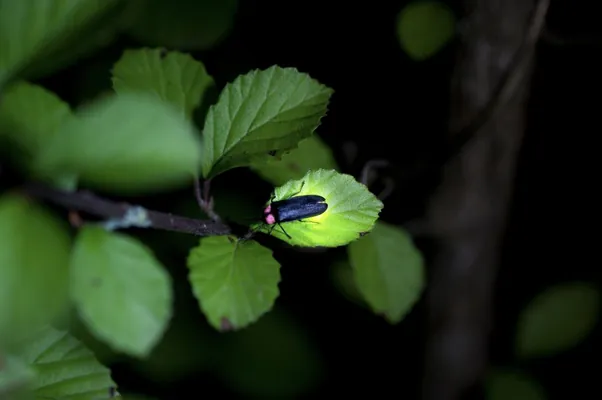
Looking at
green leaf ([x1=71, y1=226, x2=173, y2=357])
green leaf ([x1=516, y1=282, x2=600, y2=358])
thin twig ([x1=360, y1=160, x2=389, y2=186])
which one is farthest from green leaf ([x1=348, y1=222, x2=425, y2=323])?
green leaf ([x1=516, y1=282, x2=600, y2=358])

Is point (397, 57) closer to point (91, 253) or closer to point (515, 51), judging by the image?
point (515, 51)

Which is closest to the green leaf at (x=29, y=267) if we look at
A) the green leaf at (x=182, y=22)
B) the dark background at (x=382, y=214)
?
the green leaf at (x=182, y=22)

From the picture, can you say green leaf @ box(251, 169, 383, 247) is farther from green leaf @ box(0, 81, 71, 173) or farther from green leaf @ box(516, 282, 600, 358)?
green leaf @ box(516, 282, 600, 358)

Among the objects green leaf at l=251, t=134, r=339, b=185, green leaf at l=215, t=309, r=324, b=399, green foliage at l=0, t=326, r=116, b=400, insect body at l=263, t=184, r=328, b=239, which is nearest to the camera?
insect body at l=263, t=184, r=328, b=239

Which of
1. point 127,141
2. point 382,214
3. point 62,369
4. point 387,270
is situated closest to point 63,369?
point 62,369

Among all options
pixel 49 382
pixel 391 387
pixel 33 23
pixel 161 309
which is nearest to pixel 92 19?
pixel 33 23

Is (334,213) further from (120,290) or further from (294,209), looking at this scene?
(120,290)
